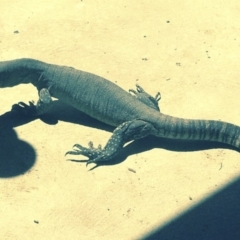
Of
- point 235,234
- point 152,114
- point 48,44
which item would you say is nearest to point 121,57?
point 48,44

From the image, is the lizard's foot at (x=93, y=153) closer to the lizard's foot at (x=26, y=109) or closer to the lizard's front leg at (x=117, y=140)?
the lizard's front leg at (x=117, y=140)

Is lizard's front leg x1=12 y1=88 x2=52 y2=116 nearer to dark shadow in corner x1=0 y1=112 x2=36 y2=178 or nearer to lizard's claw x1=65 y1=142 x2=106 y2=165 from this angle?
dark shadow in corner x1=0 y1=112 x2=36 y2=178

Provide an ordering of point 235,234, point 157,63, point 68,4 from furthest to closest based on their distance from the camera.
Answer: point 68,4 < point 157,63 < point 235,234

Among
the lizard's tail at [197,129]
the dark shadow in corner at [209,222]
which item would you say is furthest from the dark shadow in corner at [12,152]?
the dark shadow in corner at [209,222]

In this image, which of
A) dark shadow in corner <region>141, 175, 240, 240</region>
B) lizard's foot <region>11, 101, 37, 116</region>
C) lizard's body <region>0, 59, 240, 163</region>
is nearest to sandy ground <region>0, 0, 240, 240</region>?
dark shadow in corner <region>141, 175, 240, 240</region>

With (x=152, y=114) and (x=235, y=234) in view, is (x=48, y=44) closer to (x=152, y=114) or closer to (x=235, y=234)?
(x=152, y=114)

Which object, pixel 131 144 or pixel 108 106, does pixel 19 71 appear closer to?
pixel 108 106
